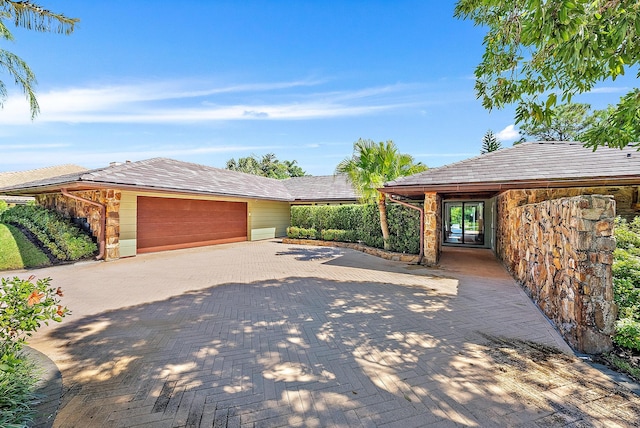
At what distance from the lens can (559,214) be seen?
14.5 feet

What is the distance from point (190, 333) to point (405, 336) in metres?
3.24

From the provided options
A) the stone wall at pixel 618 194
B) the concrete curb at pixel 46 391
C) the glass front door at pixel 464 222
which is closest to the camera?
the concrete curb at pixel 46 391

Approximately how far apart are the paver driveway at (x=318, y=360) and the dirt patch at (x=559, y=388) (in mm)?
16

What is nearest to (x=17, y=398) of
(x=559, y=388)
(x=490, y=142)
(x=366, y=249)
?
(x=559, y=388)

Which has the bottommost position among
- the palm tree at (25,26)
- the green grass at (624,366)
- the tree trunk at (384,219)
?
the green grass at (624,366)

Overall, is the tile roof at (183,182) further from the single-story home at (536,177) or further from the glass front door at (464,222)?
the single-story home at (536,177)

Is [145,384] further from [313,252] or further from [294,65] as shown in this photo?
[294,65]

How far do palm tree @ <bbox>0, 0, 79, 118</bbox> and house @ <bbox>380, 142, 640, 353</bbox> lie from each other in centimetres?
900

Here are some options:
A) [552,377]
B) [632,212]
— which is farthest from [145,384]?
[632,212]

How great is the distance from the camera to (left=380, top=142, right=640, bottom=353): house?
3.48m

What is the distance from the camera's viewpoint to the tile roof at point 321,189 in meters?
18.0

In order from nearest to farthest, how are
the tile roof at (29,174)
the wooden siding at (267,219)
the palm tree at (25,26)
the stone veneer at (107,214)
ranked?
the palm tree at (25,26), the stone veneer at (107,214), the wooden siding at (267,219), the tile roof at (29,174)

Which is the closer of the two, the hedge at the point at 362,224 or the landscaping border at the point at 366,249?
the landscaping border at the point at 366,249

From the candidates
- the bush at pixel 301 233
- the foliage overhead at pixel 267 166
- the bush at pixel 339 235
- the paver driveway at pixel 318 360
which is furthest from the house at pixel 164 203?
the foliage overhead at pixel 267 166
